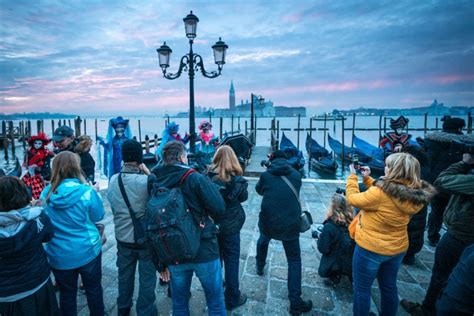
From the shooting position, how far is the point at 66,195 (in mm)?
1875

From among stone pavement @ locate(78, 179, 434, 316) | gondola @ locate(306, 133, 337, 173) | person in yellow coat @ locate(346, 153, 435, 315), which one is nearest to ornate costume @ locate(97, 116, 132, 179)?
stone pavement @ locate(78, 179, 434, 316)

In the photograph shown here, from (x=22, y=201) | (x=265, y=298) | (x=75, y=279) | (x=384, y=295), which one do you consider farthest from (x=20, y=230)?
(x=384, y=295)

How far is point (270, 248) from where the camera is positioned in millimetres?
3727

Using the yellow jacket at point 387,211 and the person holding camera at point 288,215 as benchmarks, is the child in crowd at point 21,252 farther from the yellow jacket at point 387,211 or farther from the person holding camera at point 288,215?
the yellow jacket at point 387,211

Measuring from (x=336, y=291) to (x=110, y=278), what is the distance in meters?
2.79

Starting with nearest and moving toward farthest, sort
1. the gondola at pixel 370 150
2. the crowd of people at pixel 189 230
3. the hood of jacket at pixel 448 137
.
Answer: the crowd of people at pixel 189 230, the hood of jacket at pixel 448 137, the gondola at pixel 370 150

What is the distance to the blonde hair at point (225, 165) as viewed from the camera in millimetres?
2318

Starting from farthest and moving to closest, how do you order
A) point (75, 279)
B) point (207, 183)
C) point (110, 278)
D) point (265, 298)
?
1. point (110, 278)
2. point (265, 298)
3. point (75, 279)
4. point (207, 183)

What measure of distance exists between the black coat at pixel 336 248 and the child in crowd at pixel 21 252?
8.67 ft

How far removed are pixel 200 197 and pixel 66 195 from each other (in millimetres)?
1086

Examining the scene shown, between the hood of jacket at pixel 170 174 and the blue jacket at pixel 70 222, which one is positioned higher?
the hood of jacket at pixel 170 174

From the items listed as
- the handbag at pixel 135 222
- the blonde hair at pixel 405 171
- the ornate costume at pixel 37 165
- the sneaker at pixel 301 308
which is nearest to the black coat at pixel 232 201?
the handbag at pixel 135 222

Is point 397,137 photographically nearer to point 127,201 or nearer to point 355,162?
point 355,162

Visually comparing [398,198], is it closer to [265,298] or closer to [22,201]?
[265,298]
